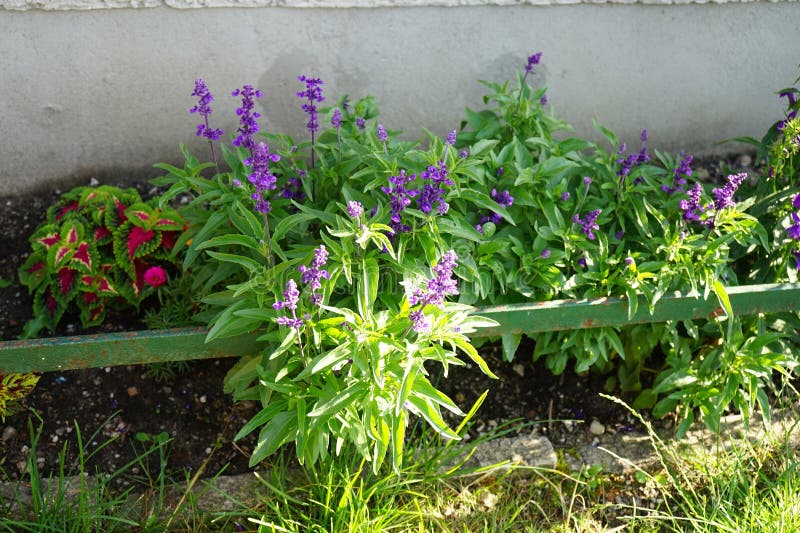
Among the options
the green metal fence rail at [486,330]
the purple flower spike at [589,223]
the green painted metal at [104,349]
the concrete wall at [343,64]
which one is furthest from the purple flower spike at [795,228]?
the green painted metal at [104,349]

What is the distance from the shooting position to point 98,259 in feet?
10.4

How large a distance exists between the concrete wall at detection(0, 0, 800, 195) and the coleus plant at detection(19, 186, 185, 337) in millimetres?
577

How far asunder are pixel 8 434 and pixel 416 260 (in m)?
1.74

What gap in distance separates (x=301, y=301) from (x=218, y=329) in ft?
0.91

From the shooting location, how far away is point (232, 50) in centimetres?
357

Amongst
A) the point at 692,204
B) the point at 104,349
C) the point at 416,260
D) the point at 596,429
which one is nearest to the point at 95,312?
the point at 104,349

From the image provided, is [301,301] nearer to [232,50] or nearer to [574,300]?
[574,300]

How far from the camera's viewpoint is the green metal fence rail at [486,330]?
8.30 feet

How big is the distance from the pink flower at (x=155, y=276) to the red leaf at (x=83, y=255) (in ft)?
0.74

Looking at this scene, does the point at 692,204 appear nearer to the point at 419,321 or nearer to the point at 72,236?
the point at 419,321

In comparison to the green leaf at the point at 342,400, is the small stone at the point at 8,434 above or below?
below

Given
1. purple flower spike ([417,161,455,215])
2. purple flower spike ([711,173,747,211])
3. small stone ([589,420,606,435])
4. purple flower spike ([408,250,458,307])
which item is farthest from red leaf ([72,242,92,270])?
purple flower spike ([711,173,747,211])

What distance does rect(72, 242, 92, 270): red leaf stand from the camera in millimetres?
3135

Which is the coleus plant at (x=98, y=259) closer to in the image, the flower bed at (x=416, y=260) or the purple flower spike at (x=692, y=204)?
the flower bed at (x=416, y=260)
